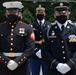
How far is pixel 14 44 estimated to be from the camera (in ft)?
21.6

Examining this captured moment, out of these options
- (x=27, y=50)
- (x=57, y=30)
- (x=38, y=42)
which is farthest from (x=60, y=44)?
(x=38, y=42)

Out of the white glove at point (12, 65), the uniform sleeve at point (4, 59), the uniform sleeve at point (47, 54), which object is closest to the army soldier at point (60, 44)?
the uniform sleeve at point (47, 54)

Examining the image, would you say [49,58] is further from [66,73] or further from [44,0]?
[44,0]

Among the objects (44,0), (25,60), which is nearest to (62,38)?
(25,60)

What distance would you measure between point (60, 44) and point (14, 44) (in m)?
0.84

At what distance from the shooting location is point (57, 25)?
6383 mm

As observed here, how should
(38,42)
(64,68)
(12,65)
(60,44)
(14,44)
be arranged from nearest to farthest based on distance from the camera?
(64,68) < (60,44) < (12,65) < (14,44) < (38,42)

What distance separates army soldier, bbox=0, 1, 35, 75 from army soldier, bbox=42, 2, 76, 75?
38 centimetres

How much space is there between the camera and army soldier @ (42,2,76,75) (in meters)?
6.21

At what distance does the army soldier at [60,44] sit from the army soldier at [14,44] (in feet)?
1.24

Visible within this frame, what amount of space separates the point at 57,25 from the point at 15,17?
0.77 m

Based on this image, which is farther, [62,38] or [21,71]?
[21,71]

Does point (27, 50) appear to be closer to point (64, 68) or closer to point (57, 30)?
point (57, 30)

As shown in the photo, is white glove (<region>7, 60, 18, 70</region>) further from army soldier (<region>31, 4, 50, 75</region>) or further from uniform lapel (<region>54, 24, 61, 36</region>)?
army soldier (<region>31, 4, 50, 75</region>)
